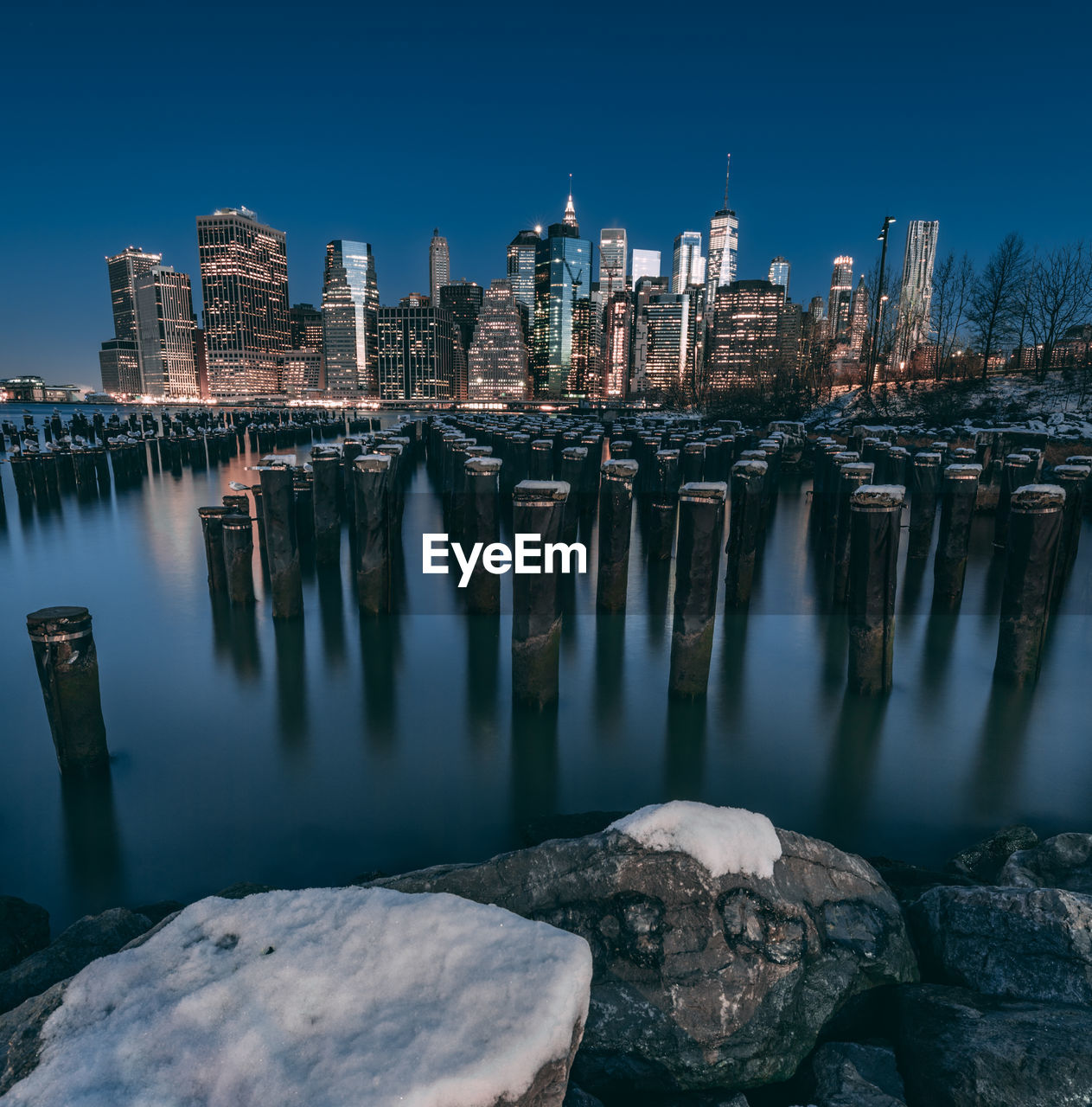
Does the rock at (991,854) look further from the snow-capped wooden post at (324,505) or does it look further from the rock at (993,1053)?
the snow-capped wooden post at (324,505)

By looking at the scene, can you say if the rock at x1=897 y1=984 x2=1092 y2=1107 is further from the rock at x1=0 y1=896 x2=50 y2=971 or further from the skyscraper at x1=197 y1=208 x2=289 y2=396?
the skyscraper at x1=197 y1=208 x2=289 y2=396

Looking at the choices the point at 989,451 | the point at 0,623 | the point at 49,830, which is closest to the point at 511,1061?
the point at 49,830

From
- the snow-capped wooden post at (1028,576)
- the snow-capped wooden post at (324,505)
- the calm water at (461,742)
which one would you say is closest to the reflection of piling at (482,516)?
the calm water at (461,742)

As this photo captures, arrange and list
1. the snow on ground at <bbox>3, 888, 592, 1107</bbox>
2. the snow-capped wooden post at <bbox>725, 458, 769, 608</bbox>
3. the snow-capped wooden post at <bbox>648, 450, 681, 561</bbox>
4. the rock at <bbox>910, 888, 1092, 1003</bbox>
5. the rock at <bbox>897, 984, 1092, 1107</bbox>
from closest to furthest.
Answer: the snow on ground at <bbox>3, 888, 592, 1107</bbox>
the rock at <bbox>897, 984, 1092, 1107</bbox>
the rock at <bbox>910, 888, 1092, 1003</bbox>
the snow-capped wooden post at <bbox>725, 458, 769, 608</bbox>
the snow-capped wooden post at <bbox>648, 450, 681, 561</bbox>

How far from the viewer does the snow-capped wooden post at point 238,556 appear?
9781 millimetres

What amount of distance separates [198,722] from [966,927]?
7166 millimetres

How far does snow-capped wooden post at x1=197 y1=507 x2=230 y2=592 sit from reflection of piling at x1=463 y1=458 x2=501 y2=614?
4.04 meters

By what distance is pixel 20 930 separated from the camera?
3.85 m

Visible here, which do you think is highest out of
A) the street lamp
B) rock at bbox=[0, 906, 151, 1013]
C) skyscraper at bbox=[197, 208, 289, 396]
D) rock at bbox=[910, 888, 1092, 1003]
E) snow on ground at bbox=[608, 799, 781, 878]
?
skyscraper at bbox=[197, 208, 289, 396]

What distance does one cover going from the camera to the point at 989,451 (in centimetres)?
1956

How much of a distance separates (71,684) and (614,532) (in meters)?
6.60

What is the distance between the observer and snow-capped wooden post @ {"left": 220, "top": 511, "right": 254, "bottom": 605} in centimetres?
978

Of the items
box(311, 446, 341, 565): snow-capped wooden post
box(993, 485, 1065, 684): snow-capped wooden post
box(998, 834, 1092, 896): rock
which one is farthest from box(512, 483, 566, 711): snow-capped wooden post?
box(311, 446, 341, 565): snow-capped wooden post

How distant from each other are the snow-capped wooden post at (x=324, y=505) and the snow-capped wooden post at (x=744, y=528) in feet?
25.0
